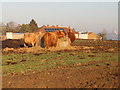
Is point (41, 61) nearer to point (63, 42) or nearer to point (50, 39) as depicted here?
point (50, 39)

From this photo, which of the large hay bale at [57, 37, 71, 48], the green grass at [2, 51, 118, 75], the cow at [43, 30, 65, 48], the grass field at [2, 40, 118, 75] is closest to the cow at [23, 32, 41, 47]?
the cow at [43, 30, 65, 48]

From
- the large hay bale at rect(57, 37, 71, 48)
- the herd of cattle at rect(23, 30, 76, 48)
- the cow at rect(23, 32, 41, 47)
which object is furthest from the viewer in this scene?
the cow at rect(23, 32, 41, 47)

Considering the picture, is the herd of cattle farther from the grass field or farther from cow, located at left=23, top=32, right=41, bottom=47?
the grass field

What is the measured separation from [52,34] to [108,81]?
1808 cm

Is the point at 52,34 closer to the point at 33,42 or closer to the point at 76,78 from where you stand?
the point at 33,42

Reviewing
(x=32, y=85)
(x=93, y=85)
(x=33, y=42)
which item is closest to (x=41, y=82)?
(x=32, y=85)

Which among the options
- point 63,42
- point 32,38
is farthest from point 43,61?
point 32,38

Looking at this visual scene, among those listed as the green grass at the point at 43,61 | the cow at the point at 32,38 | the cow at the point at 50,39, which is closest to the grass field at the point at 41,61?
the green grass at the point at 43,61

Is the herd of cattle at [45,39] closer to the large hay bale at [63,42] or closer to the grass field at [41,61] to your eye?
the large hay bale at [63,42]

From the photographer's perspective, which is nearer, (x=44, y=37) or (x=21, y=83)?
(x=21, y=83)

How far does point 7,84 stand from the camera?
8.27 metres

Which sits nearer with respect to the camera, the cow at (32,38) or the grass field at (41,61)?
the grass field at (41,61)

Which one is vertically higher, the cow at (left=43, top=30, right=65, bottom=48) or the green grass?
the cow at (left=43, top=30, right=65, bottom=48)

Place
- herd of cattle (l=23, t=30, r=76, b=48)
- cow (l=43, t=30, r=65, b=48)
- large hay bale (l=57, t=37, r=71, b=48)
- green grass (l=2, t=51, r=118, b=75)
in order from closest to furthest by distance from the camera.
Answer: green grass (l=2, t=51, r=118, b=75)
cow (l=43, t=30, r=65, b=48)
herd of cattle (l=23, t=30, r=76, b=48)
large hay bale (l=57, t=37, r=71, b=48)
